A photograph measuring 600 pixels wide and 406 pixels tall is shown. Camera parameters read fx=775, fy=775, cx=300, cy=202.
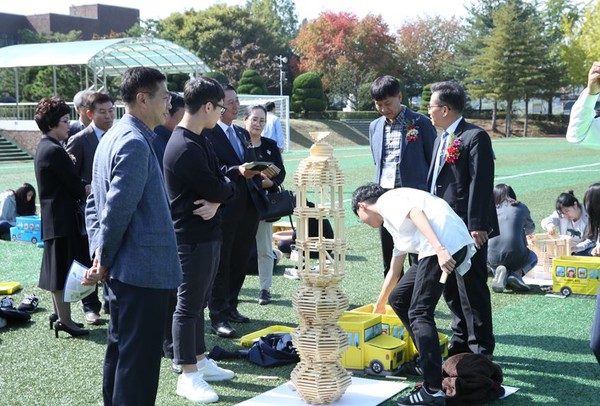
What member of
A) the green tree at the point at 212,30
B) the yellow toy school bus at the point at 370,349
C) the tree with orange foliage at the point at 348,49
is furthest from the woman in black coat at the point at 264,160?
the green tree at the point at 212,30

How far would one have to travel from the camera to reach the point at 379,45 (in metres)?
60.2

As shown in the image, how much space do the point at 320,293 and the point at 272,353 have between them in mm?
1221

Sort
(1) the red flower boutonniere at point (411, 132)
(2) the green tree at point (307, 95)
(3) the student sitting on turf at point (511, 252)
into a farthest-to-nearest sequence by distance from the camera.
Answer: (2) the green tree at point (307, 95) → (3) the student sitting on turf at point (511, 252) → (1) the red flower boutonniere at point (411, 132)

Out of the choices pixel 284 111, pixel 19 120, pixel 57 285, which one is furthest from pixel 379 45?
pixel 57 285

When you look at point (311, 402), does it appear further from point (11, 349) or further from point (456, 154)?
point (11, 349)

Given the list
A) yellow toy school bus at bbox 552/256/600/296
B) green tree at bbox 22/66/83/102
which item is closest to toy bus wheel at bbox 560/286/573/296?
yellow toy school bus at bbox 552/256/600/296

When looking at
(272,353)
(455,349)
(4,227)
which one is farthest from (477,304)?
(4,227)

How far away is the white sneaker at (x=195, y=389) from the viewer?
5.06 m

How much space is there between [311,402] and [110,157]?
Answer: 7.01 feet

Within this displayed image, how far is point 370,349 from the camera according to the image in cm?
563

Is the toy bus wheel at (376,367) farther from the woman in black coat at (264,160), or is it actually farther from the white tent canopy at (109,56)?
the white tent canopy at (109,56)

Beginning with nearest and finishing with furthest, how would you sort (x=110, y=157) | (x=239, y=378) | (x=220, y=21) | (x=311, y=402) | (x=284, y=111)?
(x=110, y=157) < (x=311, y=402) < (x=239, y=378) < (x=284, y=111) < (x=220, y=21)

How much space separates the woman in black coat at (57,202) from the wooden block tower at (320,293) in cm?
256

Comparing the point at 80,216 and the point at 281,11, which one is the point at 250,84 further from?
the point at 281,11
